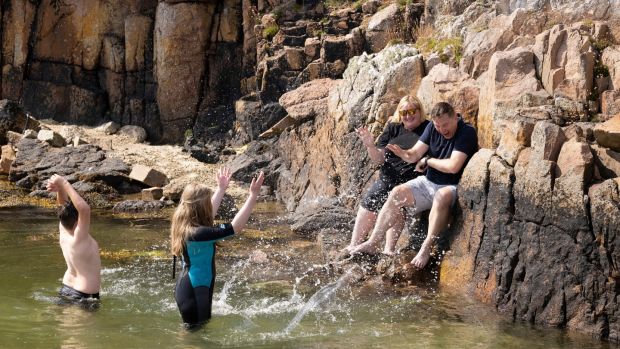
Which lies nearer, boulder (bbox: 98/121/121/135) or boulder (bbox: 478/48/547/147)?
boulder (bbox: 478/48/547/147)

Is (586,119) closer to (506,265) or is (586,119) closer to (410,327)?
(506,265)

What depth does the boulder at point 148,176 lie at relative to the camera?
18.4 m

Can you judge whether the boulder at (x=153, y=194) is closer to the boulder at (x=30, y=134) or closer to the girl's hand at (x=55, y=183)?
the boulder at (x=30, y=134)

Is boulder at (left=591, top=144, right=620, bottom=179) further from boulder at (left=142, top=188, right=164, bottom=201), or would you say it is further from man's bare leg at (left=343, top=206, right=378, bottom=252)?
boulder at (left=142, top=188, right=164, bottom=201)

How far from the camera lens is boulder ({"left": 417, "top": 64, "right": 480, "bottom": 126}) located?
1070cm

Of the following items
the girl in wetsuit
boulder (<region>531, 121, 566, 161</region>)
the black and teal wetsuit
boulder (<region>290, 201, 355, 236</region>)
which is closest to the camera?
the girl in wetsuit

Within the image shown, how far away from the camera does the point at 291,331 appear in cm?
749

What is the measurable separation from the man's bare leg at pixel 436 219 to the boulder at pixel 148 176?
34.9 ft

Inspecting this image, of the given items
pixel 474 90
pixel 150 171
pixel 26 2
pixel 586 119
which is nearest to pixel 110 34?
pixel 26 2

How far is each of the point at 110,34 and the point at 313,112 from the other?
1158 centimetres

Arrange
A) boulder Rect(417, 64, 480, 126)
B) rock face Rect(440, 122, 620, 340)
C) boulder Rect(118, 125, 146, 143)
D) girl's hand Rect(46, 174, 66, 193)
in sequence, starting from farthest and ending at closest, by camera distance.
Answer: boulder Rect(118, 125, 146, 143), boulder Rect(417, 64, 480, 126), rock face Rect(440, 122, 620, 340), girl's hand Rect(46, 174, 66, 193)

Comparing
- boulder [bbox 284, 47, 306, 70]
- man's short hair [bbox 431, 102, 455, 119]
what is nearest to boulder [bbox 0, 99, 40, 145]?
boulder [bbox 284, 47, 306, 70]

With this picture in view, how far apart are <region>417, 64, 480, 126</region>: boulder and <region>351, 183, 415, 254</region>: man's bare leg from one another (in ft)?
6.53

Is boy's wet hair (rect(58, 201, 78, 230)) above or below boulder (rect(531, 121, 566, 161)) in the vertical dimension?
below
